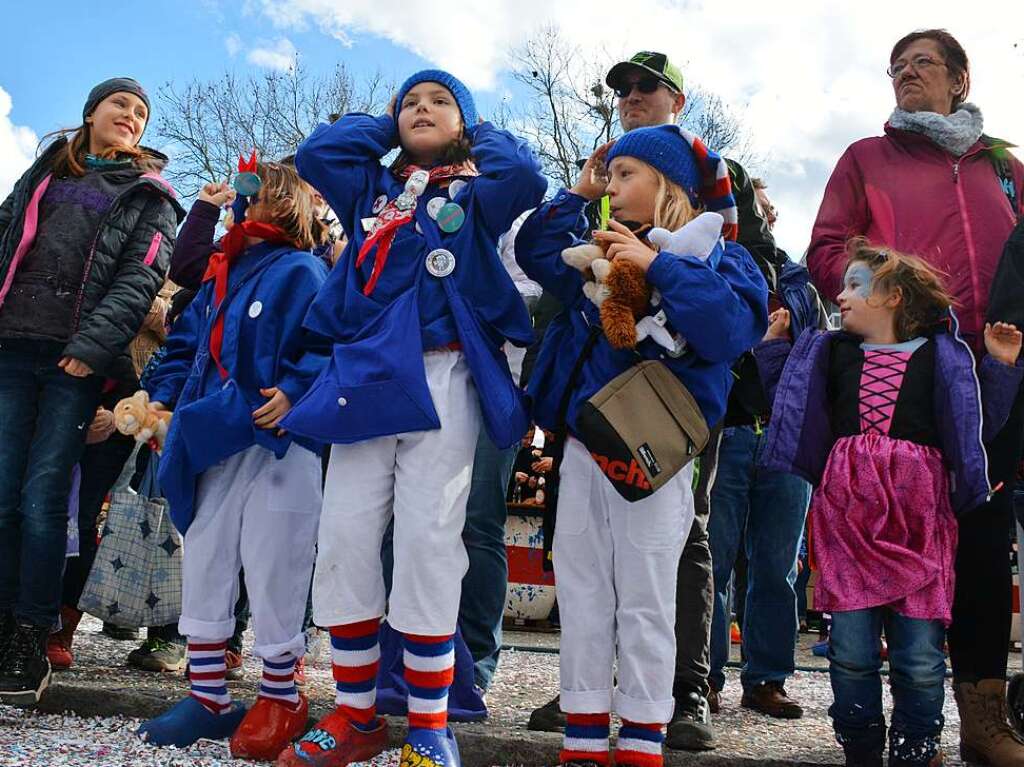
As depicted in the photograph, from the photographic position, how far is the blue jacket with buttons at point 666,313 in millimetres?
2492

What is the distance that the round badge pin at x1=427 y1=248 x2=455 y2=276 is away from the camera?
270cm

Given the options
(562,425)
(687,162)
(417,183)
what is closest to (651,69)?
(687,162)

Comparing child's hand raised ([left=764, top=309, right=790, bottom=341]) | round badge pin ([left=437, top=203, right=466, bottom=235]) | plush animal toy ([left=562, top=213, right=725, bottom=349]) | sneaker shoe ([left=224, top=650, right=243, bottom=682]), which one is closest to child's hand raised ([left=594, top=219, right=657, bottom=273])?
plush animal toy ([left=562, top=213, right=725, bottom=349])

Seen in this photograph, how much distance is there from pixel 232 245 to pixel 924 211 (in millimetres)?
2257

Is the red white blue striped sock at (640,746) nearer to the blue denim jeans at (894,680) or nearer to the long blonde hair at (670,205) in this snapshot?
the blue denim jeans at (894,680)

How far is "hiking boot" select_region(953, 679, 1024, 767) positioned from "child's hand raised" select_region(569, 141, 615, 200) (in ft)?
5.94

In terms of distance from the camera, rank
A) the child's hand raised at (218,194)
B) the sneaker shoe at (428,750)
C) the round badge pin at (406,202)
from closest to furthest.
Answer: the sneaker shoe at (428,750), the round badge pin at (406,202), the child's hand raised at (218,194)

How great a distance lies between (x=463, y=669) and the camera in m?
3.04

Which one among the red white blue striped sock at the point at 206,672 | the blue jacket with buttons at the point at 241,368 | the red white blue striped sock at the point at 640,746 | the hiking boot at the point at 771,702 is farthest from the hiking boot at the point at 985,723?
the red white blue striped sock at the point at 206,672

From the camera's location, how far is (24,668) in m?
3.18

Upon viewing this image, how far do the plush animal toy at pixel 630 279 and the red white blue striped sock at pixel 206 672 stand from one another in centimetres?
145

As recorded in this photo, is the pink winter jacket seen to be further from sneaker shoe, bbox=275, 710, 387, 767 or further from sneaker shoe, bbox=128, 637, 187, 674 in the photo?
sneaker shoe, bbox=128, 637, 187, 674

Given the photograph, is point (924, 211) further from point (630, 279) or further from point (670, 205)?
point (630, 279)

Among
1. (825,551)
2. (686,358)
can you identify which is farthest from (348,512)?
(825,551)
